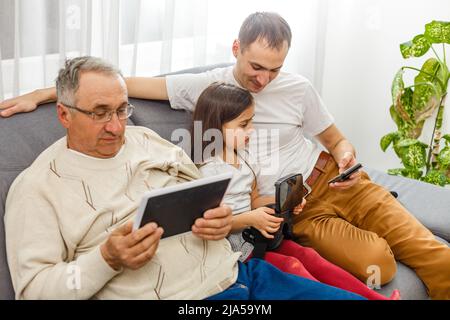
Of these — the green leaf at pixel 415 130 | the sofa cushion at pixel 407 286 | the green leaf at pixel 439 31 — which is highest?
the green leaf at pixel 439 31

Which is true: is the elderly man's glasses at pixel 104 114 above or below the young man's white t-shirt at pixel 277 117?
above

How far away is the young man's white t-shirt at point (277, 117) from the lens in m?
1.98

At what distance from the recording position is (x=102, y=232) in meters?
1.50

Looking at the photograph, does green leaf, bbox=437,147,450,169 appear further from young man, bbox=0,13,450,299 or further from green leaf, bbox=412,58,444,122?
young man, bbox=0,13,450,299

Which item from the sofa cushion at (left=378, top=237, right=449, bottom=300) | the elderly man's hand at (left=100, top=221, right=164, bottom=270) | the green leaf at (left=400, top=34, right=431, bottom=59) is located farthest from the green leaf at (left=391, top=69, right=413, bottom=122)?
the elderly man's hand at (left=100, top=221, right=164, bottom=270)

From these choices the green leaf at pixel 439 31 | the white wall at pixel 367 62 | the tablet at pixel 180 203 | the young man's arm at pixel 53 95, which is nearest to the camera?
the tablet at pixel 180 203

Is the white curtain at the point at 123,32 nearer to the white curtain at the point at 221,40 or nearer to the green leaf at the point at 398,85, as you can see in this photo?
the white curtain at the point at 221,40

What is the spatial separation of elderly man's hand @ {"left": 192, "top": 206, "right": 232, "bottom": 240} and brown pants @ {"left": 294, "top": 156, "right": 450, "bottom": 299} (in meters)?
0.47

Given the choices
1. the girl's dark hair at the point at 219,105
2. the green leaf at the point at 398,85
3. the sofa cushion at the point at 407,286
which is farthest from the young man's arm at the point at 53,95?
the green leaf at the point at 398,85
